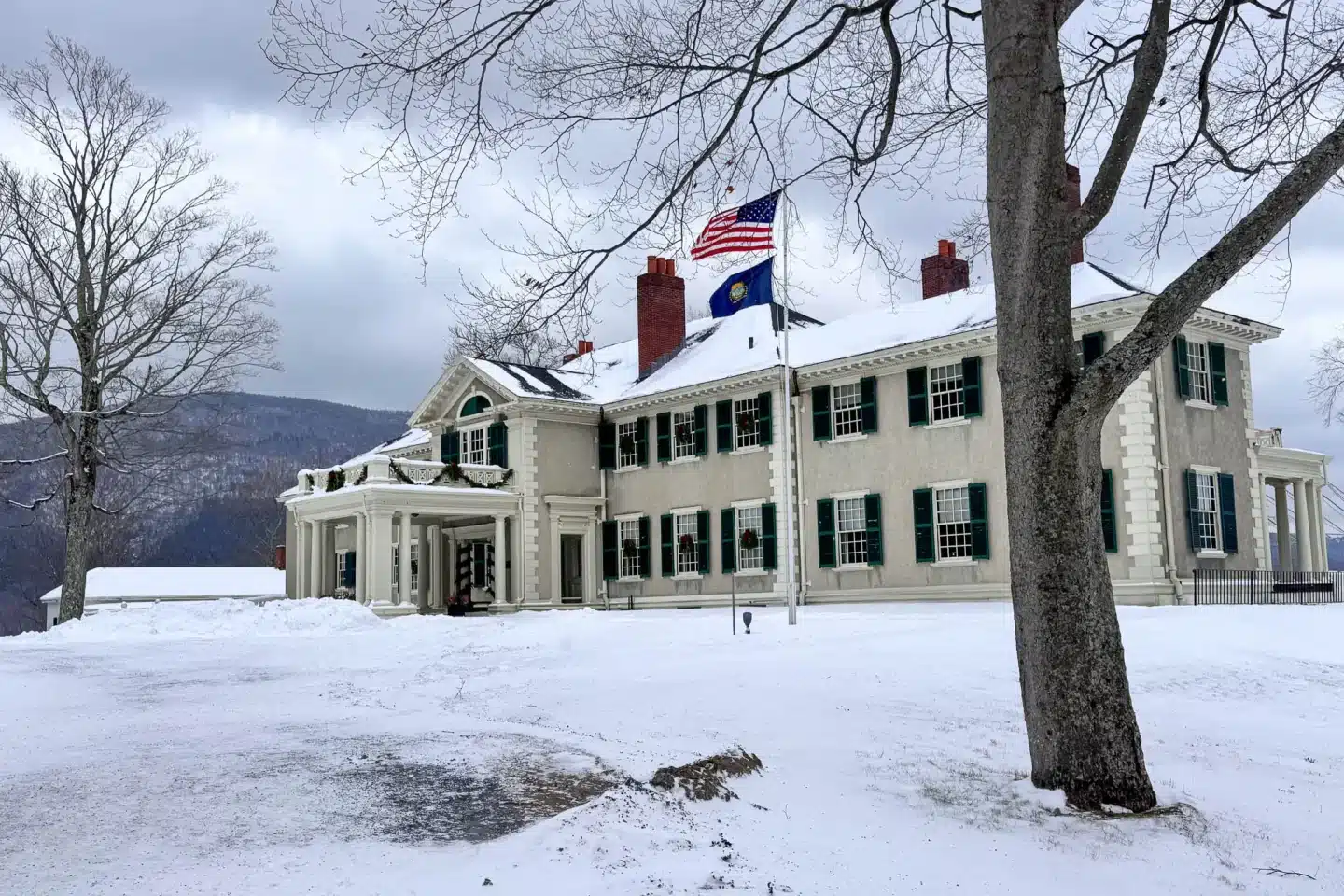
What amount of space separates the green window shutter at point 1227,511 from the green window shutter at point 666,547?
12870 mm

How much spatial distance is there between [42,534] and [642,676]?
89028mm

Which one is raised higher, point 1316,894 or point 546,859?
point 546,859

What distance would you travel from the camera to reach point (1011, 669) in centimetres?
1381

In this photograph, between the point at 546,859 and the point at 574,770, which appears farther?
the point at 574,770

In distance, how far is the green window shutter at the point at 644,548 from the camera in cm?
3139

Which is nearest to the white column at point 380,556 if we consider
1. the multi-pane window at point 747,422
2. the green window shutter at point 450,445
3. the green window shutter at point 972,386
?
the green window shutter at point 450,445

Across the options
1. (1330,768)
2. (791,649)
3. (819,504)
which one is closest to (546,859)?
(1330,768)

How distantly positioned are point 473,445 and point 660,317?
20.8 ft

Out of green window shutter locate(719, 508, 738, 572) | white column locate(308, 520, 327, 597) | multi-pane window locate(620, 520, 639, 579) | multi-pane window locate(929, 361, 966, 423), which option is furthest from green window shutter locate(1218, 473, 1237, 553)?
white column locate(308, 520, 327, 597)

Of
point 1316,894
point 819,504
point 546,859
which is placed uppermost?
point 819,504

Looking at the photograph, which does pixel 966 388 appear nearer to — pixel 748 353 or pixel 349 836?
pixel 748 353

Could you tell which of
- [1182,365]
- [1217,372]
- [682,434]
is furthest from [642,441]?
[1217,372]

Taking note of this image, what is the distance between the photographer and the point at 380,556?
94.7 feet

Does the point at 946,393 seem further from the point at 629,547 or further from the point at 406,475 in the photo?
the point at 406,475
